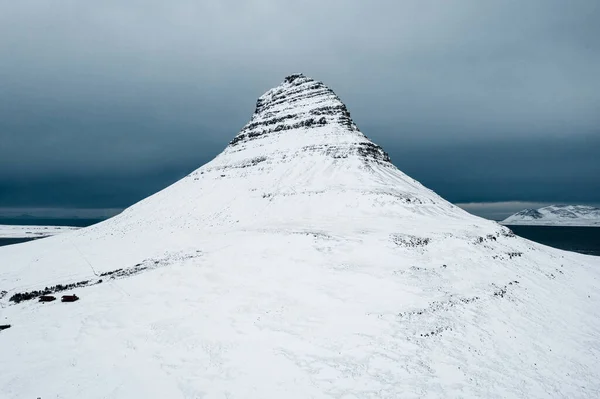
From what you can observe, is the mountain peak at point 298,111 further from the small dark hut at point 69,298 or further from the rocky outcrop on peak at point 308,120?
the small dark hut at point 69,298

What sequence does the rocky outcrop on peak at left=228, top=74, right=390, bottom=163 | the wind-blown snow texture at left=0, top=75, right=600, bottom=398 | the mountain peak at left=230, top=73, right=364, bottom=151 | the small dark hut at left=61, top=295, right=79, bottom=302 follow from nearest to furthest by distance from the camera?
the wind-blown snow texture at left=0, top=75, right=600, bottom=398 → the small dark hut at left=61, top=295, right=79, bottom=302 → the rocky outcrop on peak at left=228, top=74, right=390, bottom=163 → the mountain peak at left=230, top=73, right=364, bottom=151

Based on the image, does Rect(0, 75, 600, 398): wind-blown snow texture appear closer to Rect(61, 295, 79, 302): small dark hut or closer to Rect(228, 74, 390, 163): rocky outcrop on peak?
Rect(61, 295, 79, 302): small dark hut

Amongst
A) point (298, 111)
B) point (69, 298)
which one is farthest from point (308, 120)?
point (69, 298)

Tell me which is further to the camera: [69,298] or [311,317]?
[69,298]

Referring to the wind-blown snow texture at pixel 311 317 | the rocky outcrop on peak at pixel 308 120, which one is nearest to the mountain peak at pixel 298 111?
the rocky outcrop on peak at pixel 308 120

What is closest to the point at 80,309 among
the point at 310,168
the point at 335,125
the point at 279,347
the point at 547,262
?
the point at 279,347

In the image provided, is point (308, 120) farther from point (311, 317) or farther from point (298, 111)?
point (311, 317)

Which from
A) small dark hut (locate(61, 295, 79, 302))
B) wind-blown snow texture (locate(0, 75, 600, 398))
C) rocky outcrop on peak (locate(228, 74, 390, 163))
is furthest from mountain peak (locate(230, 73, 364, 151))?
small dark hut (locate(61, 295, 79, 302))

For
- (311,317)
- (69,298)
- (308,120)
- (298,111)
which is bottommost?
(311,317)
